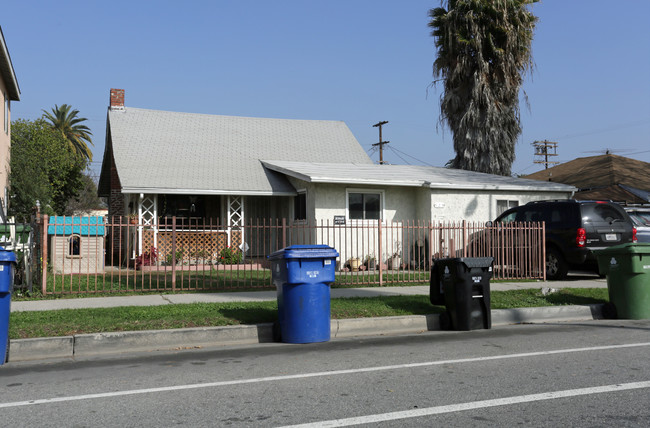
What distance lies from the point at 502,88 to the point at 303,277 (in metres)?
20.7

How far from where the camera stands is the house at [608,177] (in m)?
24.8

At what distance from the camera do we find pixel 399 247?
18156 mm

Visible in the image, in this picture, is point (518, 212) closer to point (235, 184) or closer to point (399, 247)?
point (399, 247)

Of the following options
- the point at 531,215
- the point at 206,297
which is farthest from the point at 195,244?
the point at 531,215

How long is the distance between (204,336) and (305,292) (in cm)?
142

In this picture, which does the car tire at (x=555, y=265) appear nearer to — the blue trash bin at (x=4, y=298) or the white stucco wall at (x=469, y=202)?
the white stucco wall at (x=469, y=202)

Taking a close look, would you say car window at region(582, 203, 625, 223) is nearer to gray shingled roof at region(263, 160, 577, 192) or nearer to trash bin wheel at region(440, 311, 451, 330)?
gray shingled roof at region(263, 160, 577, 192)

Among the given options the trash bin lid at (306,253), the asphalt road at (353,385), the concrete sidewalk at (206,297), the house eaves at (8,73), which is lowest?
the asphalt road at (353,385)

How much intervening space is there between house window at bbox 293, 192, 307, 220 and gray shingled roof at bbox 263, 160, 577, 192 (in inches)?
33.5

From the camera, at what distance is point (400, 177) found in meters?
18.2

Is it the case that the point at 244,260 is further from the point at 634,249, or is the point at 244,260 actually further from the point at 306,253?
the point at 634,249

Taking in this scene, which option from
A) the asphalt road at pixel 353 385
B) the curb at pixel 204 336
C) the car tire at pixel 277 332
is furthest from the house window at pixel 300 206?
the asphalt road at pixel 353 385

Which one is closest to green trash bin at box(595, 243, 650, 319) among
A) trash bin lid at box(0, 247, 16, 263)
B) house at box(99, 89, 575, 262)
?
house at box(99, 89, 575, 262)

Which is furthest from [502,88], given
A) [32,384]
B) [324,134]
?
[32,384]
